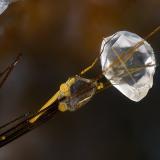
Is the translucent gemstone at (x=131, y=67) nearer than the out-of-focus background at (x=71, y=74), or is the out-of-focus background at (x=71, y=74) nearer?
the translucent gemstone at (x=131, y=67)

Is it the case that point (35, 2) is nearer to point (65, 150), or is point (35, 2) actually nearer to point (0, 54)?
point (0, 54)

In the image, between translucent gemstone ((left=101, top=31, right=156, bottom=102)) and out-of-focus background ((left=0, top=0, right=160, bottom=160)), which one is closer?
translucent gemstone ((left=101, top=31, right=156, bottom=102))

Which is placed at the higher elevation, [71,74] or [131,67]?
[71,74]

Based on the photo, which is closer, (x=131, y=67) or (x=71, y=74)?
(x=131, y=67)

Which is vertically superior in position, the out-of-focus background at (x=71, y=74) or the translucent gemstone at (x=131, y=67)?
the out-of-focus background at (x=71, y=74)

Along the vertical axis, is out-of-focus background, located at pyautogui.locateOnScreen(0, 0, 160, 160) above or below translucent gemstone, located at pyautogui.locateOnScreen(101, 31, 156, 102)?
above
